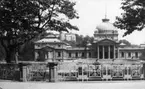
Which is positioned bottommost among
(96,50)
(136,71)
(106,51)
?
(106,51)

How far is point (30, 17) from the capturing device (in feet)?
74.1

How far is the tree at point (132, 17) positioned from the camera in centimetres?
2497

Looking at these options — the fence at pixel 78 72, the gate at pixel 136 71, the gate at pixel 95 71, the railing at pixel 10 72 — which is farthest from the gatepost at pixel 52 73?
the gate at pixel 136 71

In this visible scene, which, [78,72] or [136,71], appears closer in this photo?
[78,72]

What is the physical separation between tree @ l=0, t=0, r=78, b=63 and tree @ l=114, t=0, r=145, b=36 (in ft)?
19.3

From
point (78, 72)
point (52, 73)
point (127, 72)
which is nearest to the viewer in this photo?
point (52, 73)

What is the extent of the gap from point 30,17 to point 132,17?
9759mm

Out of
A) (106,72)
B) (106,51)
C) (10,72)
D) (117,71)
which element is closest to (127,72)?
(117,71)

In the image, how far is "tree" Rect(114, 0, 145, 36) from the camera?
25.0 m

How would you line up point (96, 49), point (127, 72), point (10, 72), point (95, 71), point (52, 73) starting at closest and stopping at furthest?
point (52, 73), point (127, 72), point (95, 71), point (10, 72), point (96, 49)

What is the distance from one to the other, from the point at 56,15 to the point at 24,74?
6.38 m

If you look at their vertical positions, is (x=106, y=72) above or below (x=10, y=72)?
above

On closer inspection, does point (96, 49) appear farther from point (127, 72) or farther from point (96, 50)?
point (127, 72)

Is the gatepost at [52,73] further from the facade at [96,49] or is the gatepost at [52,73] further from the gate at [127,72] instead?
the facade at [96,49]
